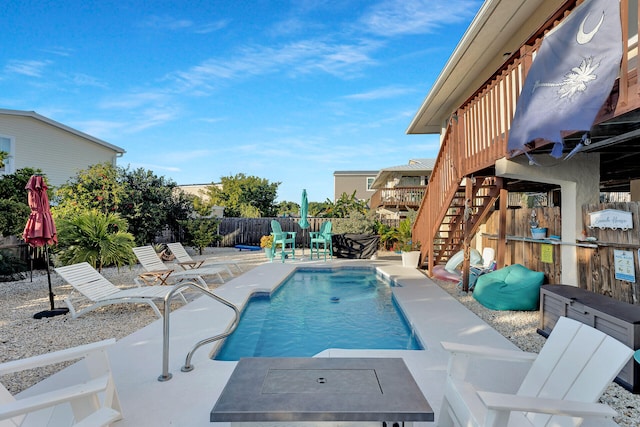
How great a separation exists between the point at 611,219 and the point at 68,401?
5.62 metres

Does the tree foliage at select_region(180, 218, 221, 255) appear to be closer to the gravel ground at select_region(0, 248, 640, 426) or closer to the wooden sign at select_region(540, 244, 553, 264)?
the gravel ground at select_region(0, 248, 640, 426)

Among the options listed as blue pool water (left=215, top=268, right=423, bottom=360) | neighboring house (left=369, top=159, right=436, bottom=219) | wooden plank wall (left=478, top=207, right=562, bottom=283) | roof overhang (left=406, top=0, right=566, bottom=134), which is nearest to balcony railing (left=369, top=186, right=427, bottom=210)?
neighboring house (left=369, top=159, right=436, bottom=219)

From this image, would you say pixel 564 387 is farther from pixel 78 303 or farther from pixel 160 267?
pixel 160 267

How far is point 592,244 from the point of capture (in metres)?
4.78

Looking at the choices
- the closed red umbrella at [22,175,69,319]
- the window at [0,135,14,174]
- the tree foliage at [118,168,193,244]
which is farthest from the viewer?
the window at [0,135,14,174]

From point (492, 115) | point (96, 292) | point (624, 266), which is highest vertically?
point (492, 115)

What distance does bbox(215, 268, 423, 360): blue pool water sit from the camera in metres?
4.72

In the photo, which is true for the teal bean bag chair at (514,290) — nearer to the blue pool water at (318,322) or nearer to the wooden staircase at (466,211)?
the wooden staircase at (466,211)

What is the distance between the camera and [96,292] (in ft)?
18.2

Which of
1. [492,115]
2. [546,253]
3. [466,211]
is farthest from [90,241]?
[546,253]

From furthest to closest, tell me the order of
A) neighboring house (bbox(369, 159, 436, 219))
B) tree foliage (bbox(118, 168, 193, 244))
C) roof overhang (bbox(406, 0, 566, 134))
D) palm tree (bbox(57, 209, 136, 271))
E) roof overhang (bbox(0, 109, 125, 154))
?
neighboring house (bbox(369, 159, 436, 219)) < roof overhang (bbox(0, 109, 125, 154)) < tree foliage (bbox(118, 168, 193, 244)) < palm tree (bbox(57, 209, 136, 271)) < roof overhang (bbox(406, 0, 566, 134))

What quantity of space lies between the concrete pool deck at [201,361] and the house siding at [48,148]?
11926 millimetres

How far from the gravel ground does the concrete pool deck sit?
28 cm

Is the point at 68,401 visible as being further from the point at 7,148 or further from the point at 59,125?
the point at 59,125
